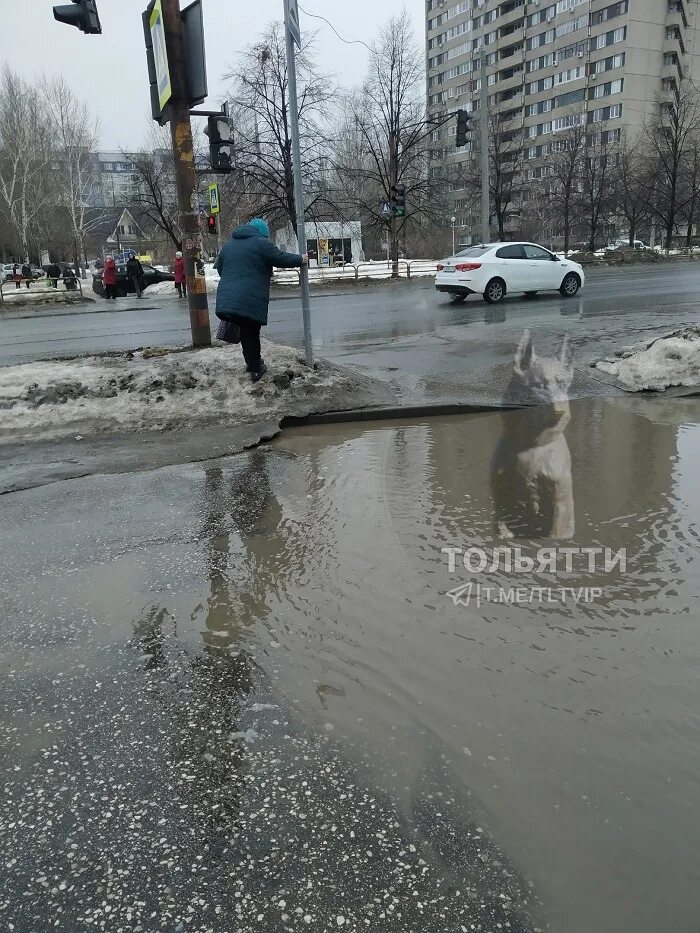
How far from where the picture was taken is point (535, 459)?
618cm

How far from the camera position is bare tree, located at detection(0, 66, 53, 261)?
49312 millimetres

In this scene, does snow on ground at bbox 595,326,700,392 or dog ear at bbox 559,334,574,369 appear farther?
dog ear at bbox 559,334,574,369

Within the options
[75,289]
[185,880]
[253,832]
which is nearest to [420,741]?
[253,832]

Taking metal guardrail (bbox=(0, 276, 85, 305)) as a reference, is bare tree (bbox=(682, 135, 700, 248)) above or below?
above

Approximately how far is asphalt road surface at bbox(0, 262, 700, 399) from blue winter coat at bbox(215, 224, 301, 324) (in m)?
1.92

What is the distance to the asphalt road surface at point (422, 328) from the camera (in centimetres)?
975

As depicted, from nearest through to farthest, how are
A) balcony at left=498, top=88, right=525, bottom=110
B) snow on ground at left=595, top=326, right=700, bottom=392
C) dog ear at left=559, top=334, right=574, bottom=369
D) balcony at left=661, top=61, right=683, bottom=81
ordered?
snow on ground at left=595, top=326, right=700, bottom=392
dog ear at left=559, top=334, right=574, bottom=369
balcony at left=661, top=61, right=683, bottom=81
balcony at left=498, top=88, right=525, bottom=110

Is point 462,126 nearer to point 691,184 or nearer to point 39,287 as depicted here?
point 39,287

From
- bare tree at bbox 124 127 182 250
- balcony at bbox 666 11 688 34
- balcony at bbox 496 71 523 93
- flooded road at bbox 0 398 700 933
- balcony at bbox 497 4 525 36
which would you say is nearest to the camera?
flooded road at bbox 0 398 700 933

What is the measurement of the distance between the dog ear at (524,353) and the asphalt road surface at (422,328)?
0.53 ft

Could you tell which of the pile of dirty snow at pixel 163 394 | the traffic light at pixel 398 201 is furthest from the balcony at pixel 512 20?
the pile of dirty snow at pixel 163 394

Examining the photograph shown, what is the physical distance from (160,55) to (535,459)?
6423 mm

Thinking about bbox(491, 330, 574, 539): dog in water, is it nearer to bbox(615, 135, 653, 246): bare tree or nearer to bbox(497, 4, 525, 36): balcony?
bbox(615, 135, 653, 246): bare tree

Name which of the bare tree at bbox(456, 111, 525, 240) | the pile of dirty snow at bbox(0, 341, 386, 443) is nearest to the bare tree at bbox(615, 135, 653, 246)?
the bare tree at bbox(456, 111, 525, 240)
